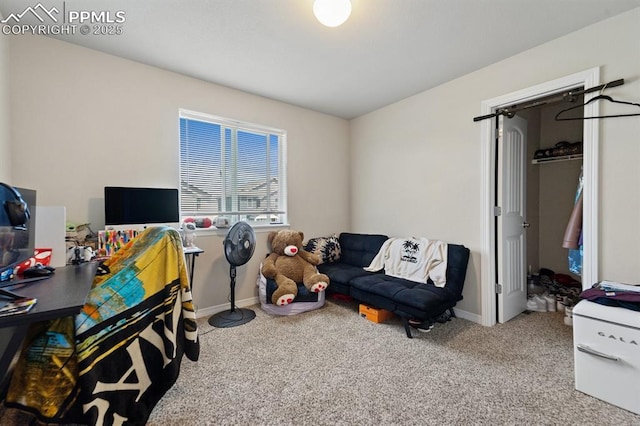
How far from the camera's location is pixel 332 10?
1651 mm

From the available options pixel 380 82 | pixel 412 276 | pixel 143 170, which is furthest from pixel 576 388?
pixel 143 170

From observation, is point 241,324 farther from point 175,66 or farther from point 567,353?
point 567,353

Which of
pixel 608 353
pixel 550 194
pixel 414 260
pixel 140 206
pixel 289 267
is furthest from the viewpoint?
pixel 550 194

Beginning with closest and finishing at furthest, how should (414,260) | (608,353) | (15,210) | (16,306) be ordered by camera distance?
(16,306), (15,210), (608,353), (414,260)

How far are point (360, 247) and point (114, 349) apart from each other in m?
2.87

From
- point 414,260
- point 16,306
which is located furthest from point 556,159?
point 16,306

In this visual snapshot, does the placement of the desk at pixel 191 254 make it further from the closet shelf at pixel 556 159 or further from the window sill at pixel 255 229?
the closet shelf at pixel 556 159

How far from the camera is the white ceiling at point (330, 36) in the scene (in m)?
1.88

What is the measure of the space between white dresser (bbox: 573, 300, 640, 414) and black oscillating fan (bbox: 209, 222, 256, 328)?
8.75ft

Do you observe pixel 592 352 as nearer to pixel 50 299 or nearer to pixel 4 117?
pixel 50 299

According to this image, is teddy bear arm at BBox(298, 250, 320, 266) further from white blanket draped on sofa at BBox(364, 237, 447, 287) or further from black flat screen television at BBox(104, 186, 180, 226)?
black flat screen television at BBox(104, 186, 180, 226)

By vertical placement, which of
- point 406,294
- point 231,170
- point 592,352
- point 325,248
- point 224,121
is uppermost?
point 224,121

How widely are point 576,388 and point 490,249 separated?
125 cm

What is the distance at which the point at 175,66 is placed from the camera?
2.67m
